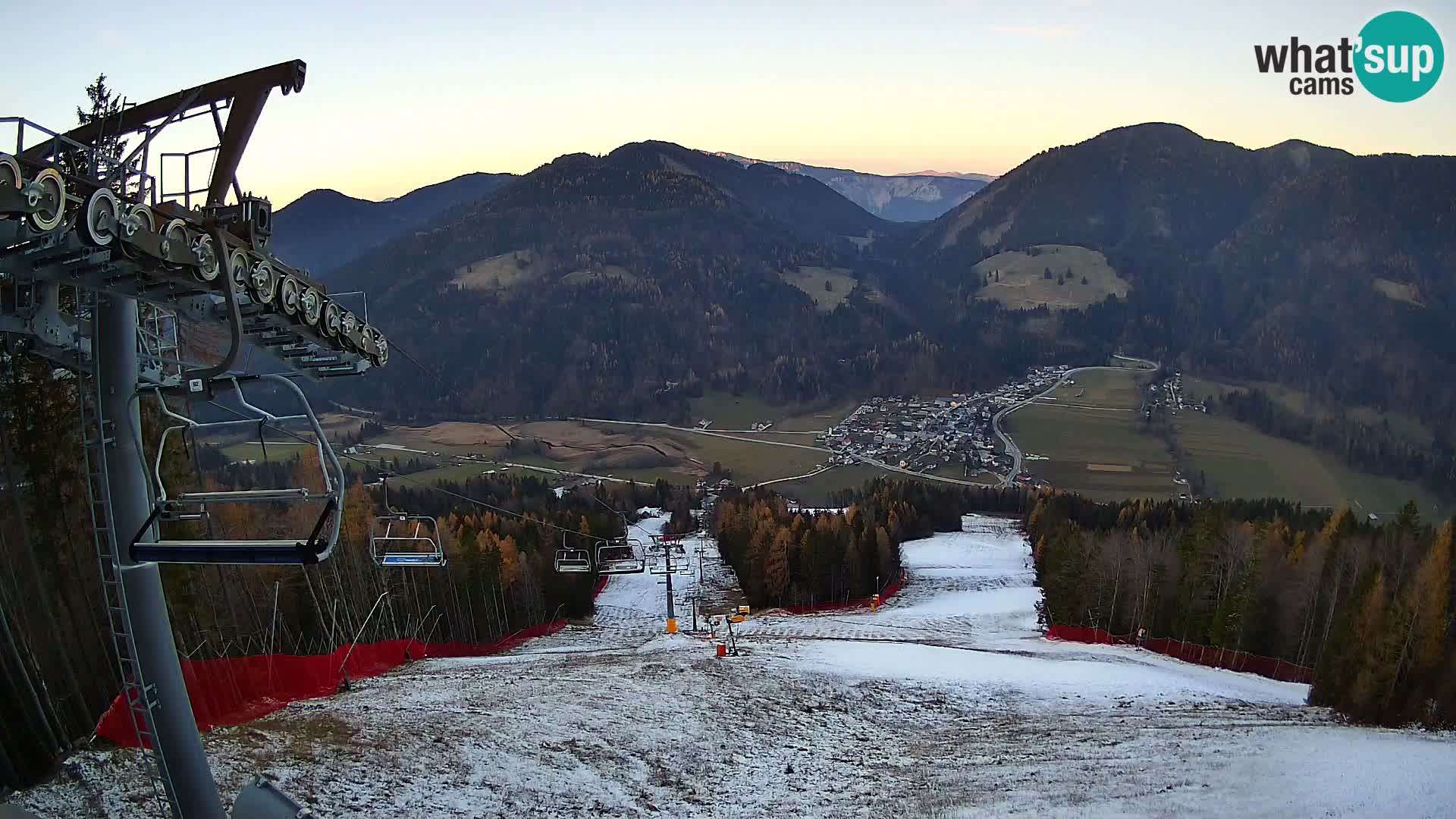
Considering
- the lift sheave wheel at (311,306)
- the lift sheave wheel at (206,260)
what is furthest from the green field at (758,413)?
the lift sheave wheel at (206,260)

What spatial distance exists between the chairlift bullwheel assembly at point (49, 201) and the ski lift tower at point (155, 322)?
46mm

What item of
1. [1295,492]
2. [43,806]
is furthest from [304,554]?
[1295,492]

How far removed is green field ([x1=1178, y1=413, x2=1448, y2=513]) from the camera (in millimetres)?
109062

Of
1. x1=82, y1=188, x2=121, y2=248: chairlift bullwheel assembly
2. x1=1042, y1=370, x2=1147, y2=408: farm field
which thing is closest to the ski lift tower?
x1=82, y1=188, x2=121, y2=248: chairlift bullwheel assembly

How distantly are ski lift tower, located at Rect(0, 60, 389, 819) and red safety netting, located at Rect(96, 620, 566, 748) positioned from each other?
13.9 ft

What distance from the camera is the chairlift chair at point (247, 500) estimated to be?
715 cm

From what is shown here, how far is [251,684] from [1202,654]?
34221 mm

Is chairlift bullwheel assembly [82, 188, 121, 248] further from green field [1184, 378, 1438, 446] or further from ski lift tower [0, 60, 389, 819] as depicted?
green field [1184, 378, 1438, 446]

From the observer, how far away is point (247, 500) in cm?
790

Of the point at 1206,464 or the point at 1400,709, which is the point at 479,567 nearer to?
the point at 1400,709

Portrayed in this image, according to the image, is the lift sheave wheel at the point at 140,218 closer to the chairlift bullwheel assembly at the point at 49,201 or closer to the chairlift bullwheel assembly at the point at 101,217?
the chairlift bullwheel assembly at the point at 101,217

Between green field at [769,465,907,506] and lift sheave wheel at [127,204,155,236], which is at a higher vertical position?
lift sheave wheel at [127,204,155,236]

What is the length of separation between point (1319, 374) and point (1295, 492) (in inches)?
3396

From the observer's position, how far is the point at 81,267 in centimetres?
713
